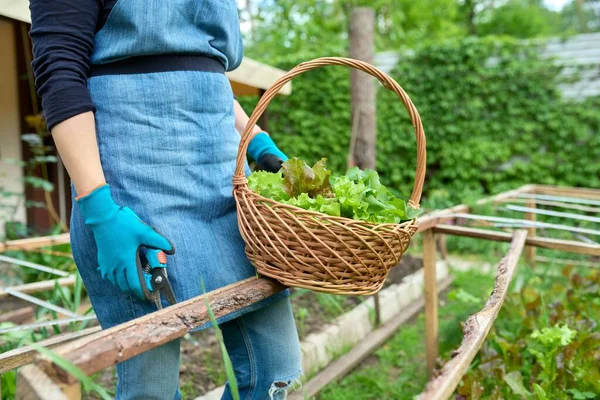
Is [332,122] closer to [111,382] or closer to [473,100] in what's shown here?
[473,100]

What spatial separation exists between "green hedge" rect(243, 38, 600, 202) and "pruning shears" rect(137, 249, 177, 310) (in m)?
6.09

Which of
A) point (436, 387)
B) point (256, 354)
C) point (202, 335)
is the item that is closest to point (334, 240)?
point (436, 387)

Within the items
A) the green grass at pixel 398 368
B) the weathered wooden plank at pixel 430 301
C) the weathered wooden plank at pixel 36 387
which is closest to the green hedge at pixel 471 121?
the green grass at pixel 398 368

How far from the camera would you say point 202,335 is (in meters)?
3.08

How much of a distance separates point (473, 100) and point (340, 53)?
219cm

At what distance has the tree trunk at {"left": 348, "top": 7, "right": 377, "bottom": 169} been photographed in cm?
581

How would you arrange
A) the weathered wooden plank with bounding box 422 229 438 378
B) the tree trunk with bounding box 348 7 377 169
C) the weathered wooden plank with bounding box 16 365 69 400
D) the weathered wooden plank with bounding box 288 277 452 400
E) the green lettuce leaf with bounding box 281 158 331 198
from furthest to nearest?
the tree trunk with bounding box 348 7 377 169, the weathered wooden plank with bounding box 288 277 452 400, the weathered wooden plank with bounding box 422 229 438 378, the green lettuce leaf with bounding box 281 158 331 198, the weathered wooden plank with bounding box 16 365 69 400

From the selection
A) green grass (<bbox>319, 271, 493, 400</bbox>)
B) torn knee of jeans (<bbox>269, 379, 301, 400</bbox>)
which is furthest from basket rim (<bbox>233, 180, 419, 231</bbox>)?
green grass (<bbox>319, 271, 493, 400</bbox>)

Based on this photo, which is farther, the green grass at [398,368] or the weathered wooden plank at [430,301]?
the green grass at [398,368]

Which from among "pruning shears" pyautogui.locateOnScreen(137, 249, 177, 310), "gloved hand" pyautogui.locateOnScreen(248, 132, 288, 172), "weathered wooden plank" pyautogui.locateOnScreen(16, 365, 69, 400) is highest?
"gloved hand" pyautogui.locateOnScreen(248, 132, 288, 172)

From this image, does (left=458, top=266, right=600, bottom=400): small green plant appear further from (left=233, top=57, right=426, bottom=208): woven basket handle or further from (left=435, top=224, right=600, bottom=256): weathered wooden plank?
(left=233, top=57, right=426, bottom=208): woven basket handle

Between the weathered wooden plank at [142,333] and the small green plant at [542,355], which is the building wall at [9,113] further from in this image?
the weathered wooden plank at [142,333]

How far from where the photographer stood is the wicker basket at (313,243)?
3.53 feet

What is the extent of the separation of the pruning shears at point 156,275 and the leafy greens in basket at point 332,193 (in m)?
0.27
